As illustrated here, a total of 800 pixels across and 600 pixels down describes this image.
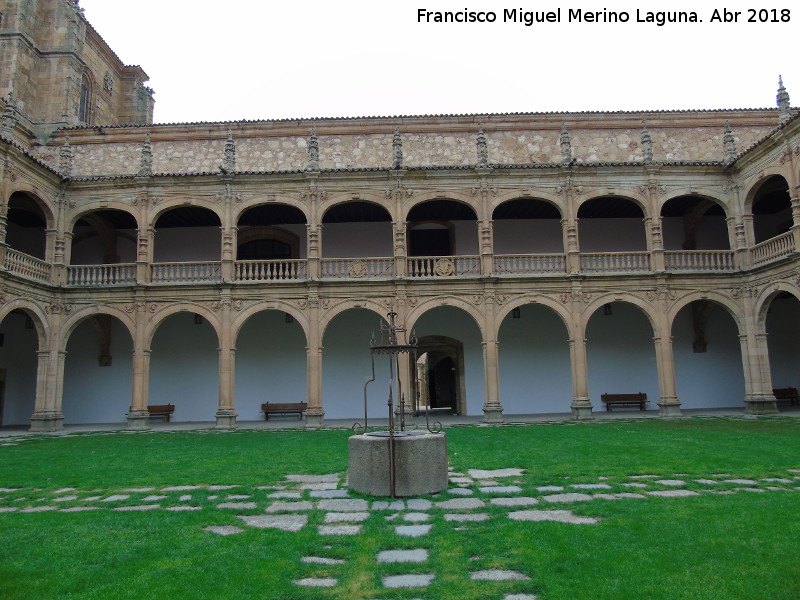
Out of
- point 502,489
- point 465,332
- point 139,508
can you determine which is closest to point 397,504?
point 502,489

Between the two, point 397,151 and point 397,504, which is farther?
point 397,151

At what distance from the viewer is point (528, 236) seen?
23516 millimetres

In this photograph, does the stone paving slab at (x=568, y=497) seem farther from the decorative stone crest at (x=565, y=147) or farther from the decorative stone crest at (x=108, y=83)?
the decorative stone crest at (x=108, y=83)

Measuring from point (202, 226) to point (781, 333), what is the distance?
2260 centimetres

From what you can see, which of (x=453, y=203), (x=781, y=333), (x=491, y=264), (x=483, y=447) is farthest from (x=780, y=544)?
(x=781, y=333)

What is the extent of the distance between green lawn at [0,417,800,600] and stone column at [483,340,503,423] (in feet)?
30.6

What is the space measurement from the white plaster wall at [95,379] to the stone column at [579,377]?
52.8ft

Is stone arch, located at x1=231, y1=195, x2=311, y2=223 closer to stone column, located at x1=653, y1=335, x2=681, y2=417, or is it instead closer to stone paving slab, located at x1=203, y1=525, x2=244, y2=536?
stone column, located at x1=653, y1=335, x2=681, y2=417

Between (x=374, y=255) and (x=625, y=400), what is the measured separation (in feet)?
35.1

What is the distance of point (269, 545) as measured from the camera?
5438 millimetres

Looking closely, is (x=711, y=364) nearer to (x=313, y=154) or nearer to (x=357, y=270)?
(x=357, y=270)

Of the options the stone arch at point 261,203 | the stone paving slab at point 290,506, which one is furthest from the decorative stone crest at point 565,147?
the stone paving slab at point 290,506

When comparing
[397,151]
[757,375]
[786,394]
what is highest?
[397,151]

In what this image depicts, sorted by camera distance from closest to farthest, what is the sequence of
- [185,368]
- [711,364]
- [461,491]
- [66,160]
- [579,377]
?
1. [461,491]
2. [579,377]
3. [66,160]
4. [185,368]
5. [711,364]
